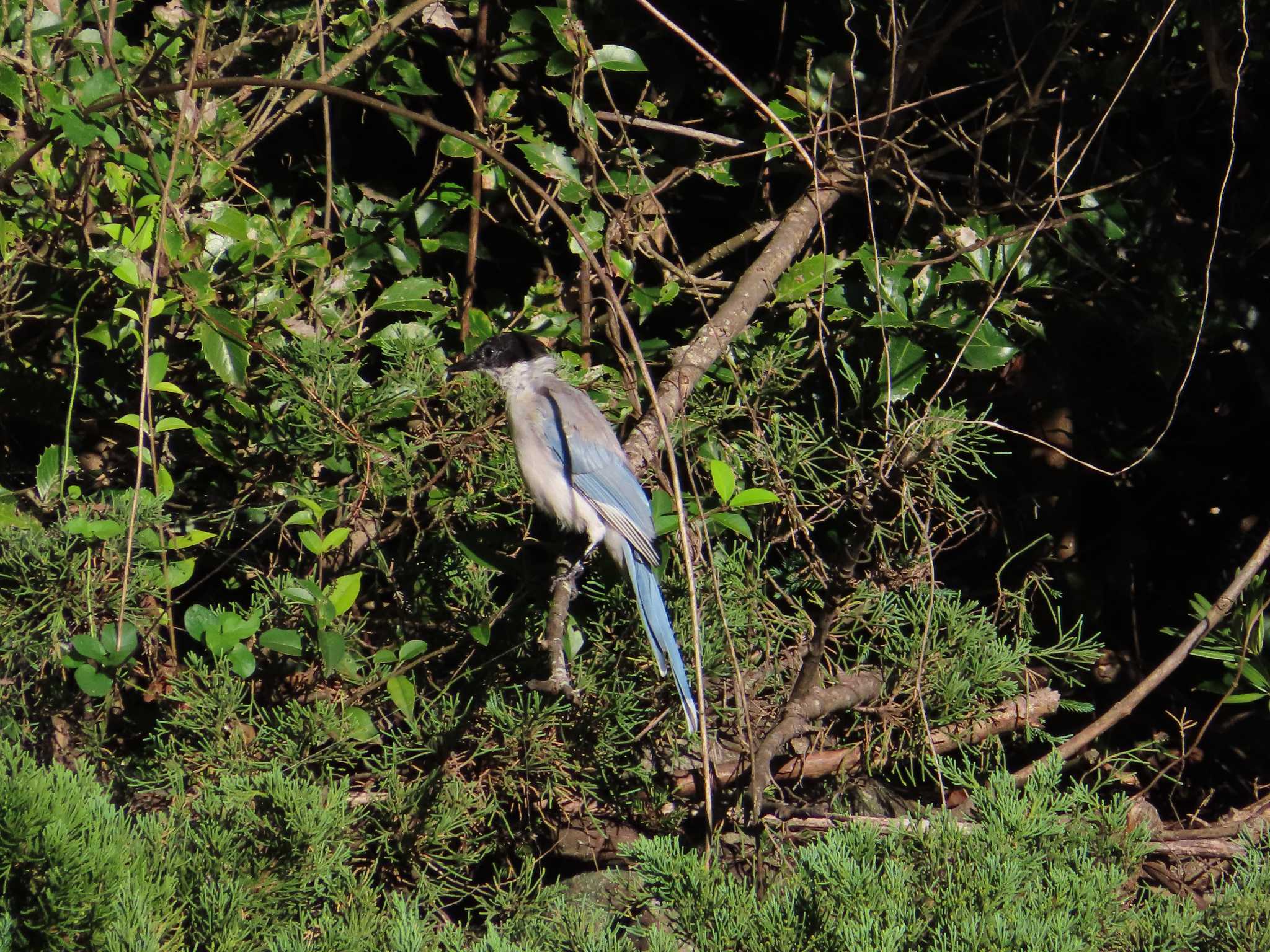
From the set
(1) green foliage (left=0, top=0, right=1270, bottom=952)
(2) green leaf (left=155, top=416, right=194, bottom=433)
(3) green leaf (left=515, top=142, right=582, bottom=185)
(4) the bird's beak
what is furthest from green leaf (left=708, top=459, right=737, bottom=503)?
(2) green leaf (left=155, top=416, right=194, bottom=433)

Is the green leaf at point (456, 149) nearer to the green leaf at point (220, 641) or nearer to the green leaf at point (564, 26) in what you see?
the green leaf at point (564, 26)

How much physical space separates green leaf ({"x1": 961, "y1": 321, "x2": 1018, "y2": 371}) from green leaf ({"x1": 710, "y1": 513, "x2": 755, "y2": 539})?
43.8 inches

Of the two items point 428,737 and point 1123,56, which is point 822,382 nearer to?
point 1123,56

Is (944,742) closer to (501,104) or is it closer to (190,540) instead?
(190,540)

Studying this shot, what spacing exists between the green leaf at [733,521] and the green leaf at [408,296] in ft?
4.28

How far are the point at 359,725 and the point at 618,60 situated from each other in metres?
2.23

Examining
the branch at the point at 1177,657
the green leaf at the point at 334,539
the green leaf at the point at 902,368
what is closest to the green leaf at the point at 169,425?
the green leaf at the point at 334,539

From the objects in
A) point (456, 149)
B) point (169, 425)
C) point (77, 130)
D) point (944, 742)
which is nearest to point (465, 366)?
point (456, 149)

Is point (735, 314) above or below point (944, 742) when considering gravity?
above

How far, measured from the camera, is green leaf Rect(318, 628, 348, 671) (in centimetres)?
308

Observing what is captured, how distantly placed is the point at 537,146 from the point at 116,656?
6.81ft

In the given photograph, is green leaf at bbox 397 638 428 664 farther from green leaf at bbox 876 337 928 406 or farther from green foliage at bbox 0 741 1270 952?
green leaf at bbox 876 337 928 406

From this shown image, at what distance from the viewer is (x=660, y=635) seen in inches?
138

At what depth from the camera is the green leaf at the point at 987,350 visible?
12.6 feet
